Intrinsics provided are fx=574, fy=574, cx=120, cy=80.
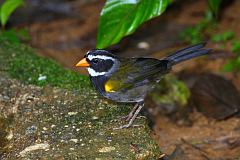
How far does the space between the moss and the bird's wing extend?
531mm

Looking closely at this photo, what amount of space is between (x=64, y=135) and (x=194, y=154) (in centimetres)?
172

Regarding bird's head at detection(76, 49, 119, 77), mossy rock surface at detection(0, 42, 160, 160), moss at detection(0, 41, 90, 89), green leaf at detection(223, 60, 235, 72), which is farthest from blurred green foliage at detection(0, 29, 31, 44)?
green leaf at detection(223, 60, 235, 72)

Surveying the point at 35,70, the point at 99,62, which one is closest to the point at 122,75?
the point at 99,62

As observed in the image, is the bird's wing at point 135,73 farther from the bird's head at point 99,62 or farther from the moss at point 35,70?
the moss at point 35,70

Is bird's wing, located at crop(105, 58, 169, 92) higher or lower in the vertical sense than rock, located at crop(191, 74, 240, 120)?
higher

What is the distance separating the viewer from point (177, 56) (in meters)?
5.32

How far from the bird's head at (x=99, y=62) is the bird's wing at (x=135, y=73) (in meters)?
0.06

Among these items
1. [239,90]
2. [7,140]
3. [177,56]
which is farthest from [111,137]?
[239,90]

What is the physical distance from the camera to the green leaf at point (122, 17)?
→ 529 centimetres

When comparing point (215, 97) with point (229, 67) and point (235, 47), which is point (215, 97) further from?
Result: point (235, 47)

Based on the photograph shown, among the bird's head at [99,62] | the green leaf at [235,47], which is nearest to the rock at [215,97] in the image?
the green leaf at [235,47]

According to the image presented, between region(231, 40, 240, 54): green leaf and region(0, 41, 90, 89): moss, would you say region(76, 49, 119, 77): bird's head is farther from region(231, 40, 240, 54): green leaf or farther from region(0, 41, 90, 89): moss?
region(231, 40, 240, 54): green leaf

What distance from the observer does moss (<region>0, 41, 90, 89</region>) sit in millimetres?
5438

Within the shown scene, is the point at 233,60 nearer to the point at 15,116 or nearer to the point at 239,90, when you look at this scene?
the point at 239,90
